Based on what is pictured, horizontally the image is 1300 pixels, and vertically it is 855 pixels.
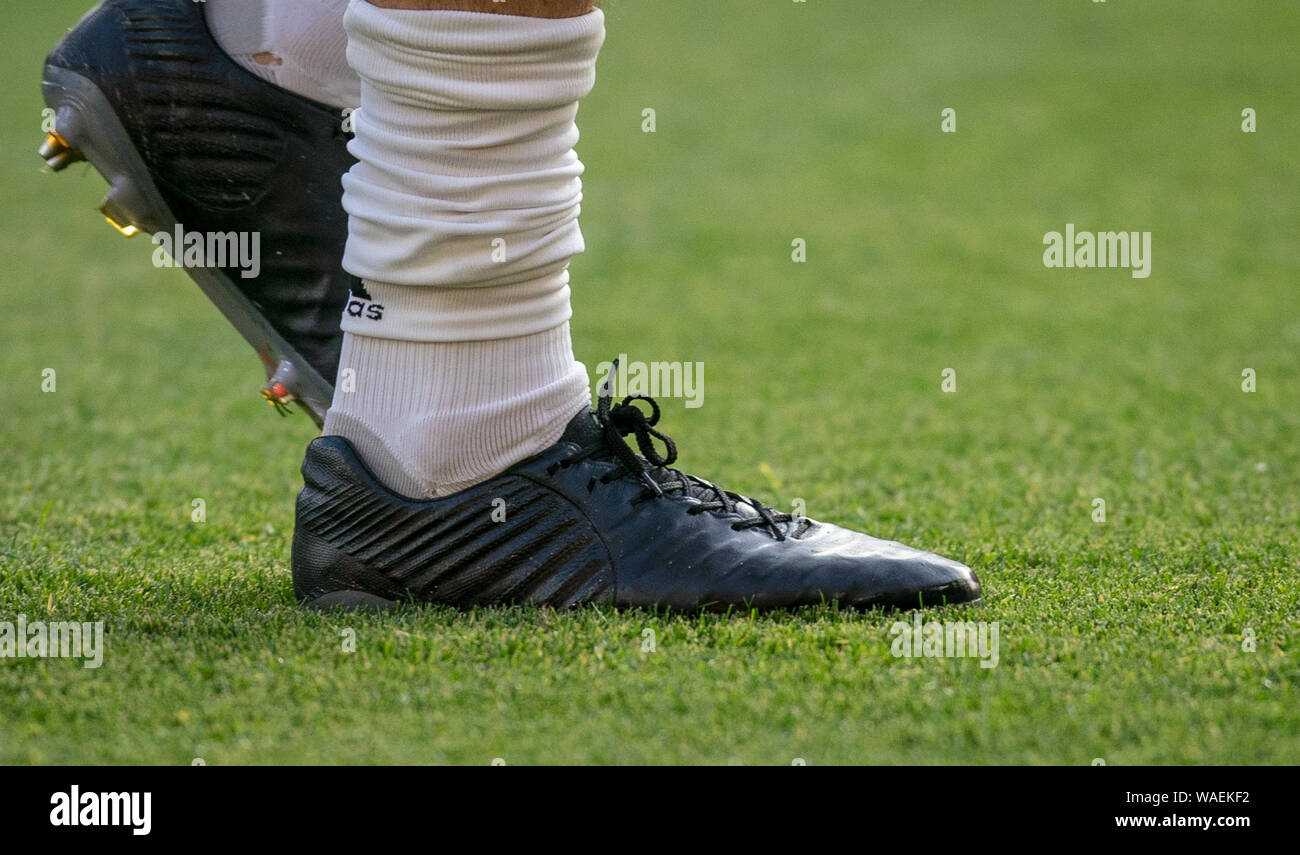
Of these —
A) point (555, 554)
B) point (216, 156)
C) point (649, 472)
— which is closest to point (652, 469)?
point (649, 472)

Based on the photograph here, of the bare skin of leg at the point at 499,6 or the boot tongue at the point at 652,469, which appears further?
the boot tongue at the point at 652,469

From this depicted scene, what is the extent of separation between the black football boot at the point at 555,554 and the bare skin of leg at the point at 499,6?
1.40 feet

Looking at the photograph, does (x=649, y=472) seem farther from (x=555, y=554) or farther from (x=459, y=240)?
(x=459, y=240)

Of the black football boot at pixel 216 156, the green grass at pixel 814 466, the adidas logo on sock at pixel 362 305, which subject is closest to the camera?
the green grass at pixel 814 466

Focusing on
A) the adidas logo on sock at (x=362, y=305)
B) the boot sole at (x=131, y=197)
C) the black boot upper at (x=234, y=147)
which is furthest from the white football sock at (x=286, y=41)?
the adidas logo on sock at (x=362, y=305)

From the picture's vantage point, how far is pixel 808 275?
4266mm

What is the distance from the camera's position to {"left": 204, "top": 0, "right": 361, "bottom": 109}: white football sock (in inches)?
57.2

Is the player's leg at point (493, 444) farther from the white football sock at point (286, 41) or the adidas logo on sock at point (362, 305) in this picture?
the white football sock at point (286, 41)

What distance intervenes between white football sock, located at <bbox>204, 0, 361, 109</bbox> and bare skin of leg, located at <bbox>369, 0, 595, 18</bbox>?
0.24 m

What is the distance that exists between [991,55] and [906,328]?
6040 millimetres

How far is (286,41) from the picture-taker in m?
1.46

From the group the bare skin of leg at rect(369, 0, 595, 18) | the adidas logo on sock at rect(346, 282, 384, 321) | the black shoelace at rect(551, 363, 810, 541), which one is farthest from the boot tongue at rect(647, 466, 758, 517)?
the bare skin of leg at rect(369, 0, 595, 18)

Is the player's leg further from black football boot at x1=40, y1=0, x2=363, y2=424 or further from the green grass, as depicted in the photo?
black football boot at x1=40, y1=0, x2=363, y2=424

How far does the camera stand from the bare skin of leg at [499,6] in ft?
4.00
